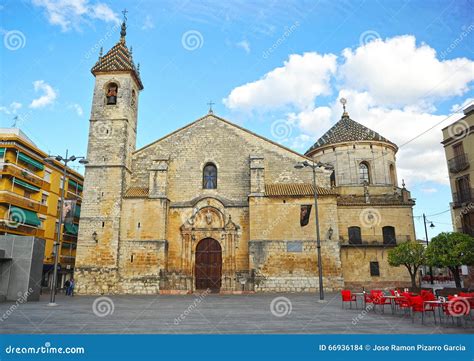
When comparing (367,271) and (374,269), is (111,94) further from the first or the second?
(374,269)

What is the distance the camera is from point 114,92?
25.6 metres

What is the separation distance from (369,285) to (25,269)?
20.7 meters

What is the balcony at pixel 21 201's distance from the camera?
→ 2531 cm

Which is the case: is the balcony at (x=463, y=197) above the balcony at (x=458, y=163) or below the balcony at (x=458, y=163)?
below

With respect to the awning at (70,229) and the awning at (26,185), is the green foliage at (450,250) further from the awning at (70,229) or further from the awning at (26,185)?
the awning at (70,229)

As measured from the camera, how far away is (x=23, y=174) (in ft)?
89.2

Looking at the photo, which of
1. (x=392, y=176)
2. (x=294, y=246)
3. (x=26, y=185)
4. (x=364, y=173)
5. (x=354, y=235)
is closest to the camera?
(x=294, y=246)

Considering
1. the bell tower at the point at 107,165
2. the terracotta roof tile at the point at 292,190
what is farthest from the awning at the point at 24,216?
the terracotta roof tile at the point at 292,190

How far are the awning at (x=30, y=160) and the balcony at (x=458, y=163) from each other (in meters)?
31.1

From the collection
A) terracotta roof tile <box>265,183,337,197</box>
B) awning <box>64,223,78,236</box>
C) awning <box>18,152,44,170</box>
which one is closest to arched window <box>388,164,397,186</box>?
terracotta roof tile <box>265,183,337,197</box>

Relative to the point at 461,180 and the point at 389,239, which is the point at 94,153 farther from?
the point at 461,180

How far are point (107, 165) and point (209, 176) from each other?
22.9 feet

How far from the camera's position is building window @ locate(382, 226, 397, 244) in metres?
25.1

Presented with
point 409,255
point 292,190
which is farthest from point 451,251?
point 292,190
